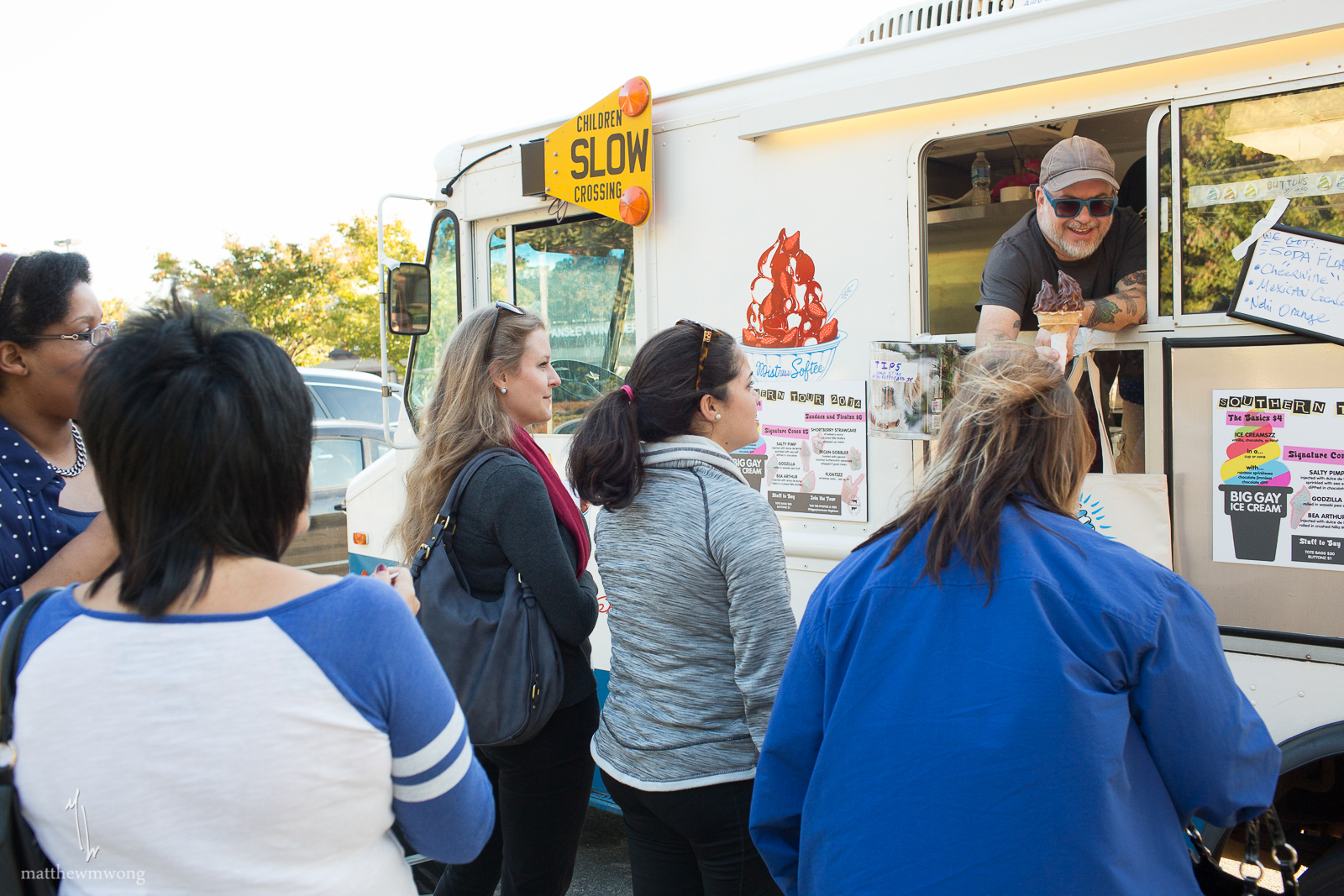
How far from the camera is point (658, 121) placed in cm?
342

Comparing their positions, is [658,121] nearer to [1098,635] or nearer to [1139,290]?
[1139,290]

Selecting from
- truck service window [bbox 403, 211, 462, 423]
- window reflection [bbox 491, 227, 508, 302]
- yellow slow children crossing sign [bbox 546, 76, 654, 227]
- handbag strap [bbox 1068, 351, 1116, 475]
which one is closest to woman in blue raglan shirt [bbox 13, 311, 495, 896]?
handbag strap [bbox 1068, 351, 1116, 475]

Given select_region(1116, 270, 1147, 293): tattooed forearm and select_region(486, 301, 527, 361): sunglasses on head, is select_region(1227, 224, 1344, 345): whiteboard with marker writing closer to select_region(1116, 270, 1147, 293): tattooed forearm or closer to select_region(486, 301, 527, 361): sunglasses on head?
select_region(1116, 270, 1147, 293): tattooed forearm

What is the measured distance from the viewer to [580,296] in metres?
3.79

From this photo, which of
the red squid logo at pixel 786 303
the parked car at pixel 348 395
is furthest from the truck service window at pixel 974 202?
the parked car at pixel 348 395

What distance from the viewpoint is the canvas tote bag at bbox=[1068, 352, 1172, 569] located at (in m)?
2.38

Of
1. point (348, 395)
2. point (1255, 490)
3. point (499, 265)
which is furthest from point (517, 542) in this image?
point (348, 395)

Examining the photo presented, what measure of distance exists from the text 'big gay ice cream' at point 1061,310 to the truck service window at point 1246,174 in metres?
0.25

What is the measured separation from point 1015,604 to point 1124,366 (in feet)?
4.84

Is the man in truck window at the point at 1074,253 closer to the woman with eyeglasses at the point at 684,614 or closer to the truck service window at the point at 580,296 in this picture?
the woman with eyeglasses at the point at 684,614

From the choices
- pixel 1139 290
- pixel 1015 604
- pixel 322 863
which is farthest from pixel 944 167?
pixel 322 863

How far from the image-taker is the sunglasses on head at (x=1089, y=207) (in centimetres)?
257

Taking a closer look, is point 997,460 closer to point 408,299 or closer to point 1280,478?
point 1280,478

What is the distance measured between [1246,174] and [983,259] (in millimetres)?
1591
